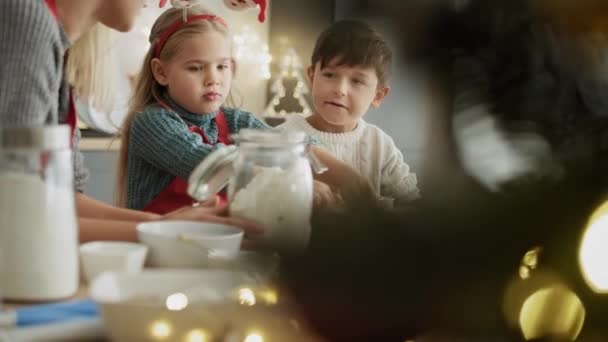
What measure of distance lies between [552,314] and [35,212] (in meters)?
0.42

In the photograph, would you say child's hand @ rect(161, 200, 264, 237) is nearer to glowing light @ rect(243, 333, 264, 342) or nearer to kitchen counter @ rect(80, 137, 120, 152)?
glowing light @ rect(243, 333, 264, 342)

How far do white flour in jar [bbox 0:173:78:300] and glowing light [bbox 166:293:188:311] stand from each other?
13 centimetres

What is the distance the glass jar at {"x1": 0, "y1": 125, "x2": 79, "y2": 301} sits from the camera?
1.79 ft

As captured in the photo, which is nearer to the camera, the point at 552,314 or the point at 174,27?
the point at 552,314

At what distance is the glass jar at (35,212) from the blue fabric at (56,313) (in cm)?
5

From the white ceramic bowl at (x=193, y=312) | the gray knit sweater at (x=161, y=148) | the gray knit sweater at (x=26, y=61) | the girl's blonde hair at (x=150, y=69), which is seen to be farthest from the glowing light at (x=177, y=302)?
the girl's blonde hair at (x=150, y=69)

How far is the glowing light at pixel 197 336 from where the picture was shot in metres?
0.40

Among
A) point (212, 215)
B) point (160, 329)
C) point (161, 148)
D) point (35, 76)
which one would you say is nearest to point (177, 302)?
point (160, 329)

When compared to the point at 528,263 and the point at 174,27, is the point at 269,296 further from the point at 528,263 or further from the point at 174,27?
the point at 174,27

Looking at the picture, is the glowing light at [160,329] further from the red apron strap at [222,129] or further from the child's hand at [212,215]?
the red apron strap at [222,129]

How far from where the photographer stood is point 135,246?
0.68 m

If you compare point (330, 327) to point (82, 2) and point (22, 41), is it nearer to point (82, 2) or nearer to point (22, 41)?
point (22, 41)

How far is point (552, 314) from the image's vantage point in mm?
294

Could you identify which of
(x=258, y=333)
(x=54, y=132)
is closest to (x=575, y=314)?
(x=258, y=333)
